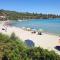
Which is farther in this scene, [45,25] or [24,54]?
[45,25]

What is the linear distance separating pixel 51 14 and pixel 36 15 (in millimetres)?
19978

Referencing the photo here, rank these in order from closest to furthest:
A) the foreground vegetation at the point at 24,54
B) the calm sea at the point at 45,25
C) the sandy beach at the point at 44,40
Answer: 1. the foreground vegetation at the point at 24,54
2. the sandy beach at the point at 44,40
3. the calm sea at the point at 45,25

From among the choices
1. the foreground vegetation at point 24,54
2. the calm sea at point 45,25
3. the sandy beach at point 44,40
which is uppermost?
the foreground vegetation at point 24,54

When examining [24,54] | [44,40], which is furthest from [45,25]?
[24,54]

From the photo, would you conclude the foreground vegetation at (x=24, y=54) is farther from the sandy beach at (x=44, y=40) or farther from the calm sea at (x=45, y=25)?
Result: the calm sea at (x=45, y=25)

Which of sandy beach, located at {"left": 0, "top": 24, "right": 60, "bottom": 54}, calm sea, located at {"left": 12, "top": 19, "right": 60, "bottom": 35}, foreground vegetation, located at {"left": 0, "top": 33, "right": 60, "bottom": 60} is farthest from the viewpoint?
calm sea, located at {"left": 12, "top": 19, "right": 60, "bottom": 35}

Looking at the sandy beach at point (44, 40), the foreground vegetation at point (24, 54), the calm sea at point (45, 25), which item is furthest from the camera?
the calm sea at point (45, 25)

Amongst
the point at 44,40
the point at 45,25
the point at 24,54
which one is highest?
the point at 24,54

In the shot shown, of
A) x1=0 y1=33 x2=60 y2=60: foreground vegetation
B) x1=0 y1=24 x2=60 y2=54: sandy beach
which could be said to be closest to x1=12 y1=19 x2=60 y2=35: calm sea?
x1=0 y1=24 x2=60 y2=54: sandy beach

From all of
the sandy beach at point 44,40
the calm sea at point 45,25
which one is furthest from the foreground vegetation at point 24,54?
the calm sea at point 45,25

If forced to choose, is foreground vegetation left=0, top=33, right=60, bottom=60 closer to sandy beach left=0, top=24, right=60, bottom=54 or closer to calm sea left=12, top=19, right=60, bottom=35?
sandy beach left=0, top=24, right=60, bottom=54

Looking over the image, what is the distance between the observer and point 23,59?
955 cm

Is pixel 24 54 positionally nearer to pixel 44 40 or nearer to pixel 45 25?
pixel 44 40

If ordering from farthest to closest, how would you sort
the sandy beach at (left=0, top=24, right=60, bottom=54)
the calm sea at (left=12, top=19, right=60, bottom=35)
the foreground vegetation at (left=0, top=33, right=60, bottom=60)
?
the calm sea at (left=12, top=19, right=60, bottom=35), the sandy beach at (left=0, top=24, right=60, bottom=54), the foreground vegetation at (left=0, top=33, right=60, bottom=60)
